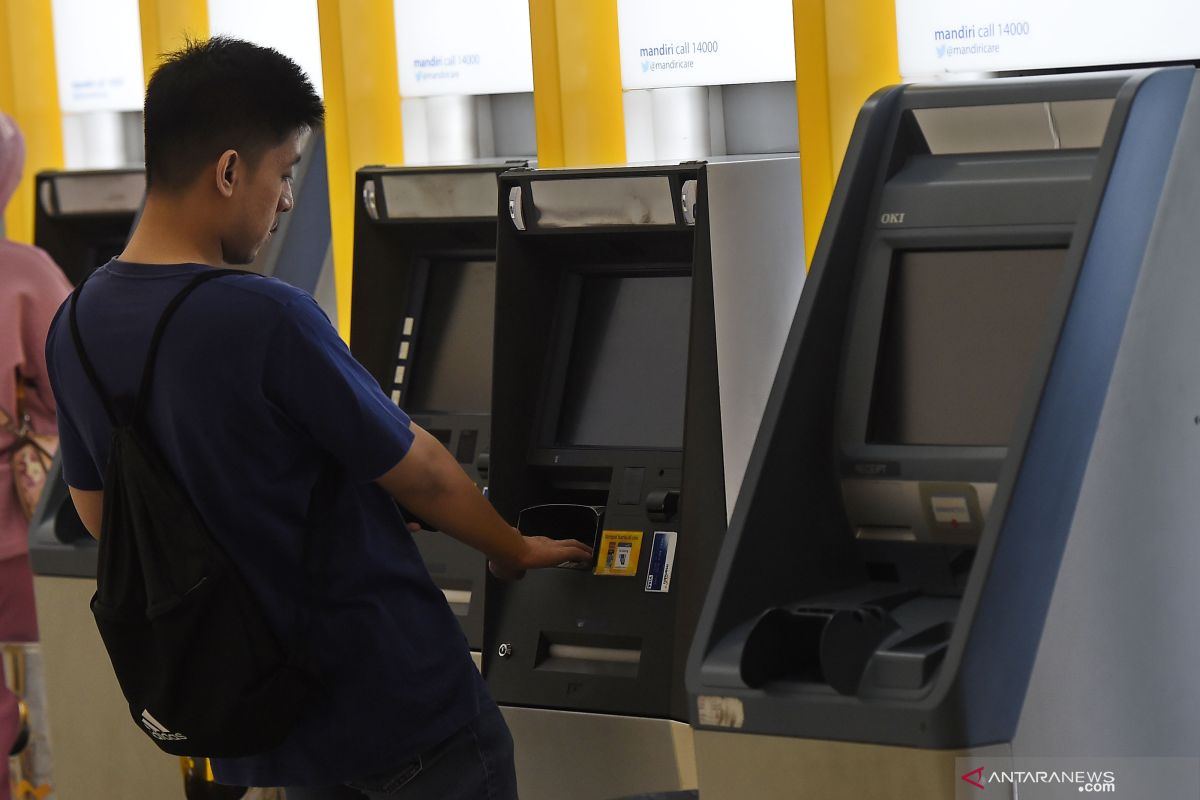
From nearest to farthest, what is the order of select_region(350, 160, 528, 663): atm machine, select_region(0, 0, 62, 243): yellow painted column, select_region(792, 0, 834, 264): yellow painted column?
select_region(792, 0, 834, 264): yellow painted column → select_region(350, 160, 528, 663): atm machine → select_region(0, 0, 62, 243): yellow painted column

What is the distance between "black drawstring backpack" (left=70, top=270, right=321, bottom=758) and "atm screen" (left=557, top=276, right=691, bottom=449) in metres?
0.94

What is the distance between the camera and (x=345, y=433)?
2.01m

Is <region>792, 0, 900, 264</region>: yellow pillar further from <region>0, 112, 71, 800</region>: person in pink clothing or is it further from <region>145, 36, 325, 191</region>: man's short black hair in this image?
<region>0, 112, 71, 800</region>: person in pink clothing

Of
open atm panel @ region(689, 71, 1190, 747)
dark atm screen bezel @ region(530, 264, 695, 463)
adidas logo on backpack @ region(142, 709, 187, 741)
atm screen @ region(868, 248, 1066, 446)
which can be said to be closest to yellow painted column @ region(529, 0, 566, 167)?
dark atm screen bezel @ region(530, 264, 695, 463)

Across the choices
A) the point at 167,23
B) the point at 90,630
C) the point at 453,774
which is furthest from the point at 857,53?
the point at 90,630

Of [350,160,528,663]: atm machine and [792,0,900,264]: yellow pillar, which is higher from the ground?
[792,0,900,264]: yellow pillar

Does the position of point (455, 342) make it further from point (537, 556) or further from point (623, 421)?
point (537, 556)

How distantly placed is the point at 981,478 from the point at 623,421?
0.82 metres

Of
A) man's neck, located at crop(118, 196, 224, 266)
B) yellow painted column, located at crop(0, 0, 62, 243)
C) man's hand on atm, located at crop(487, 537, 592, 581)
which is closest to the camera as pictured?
man's neck, located at crop(118, 196, 224, 266)

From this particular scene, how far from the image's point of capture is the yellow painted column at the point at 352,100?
346 centimetres

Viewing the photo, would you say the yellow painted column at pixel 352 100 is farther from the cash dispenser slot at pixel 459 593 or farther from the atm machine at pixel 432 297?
the cash dispenser slot at pixel 459 593

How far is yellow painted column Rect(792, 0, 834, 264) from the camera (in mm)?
2750

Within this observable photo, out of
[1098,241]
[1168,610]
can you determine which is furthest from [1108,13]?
[1168,610]

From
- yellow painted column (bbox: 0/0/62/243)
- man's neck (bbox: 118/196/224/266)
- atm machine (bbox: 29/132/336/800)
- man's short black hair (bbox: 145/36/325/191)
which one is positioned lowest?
atm machine (bbox: 29/132/336/800)
